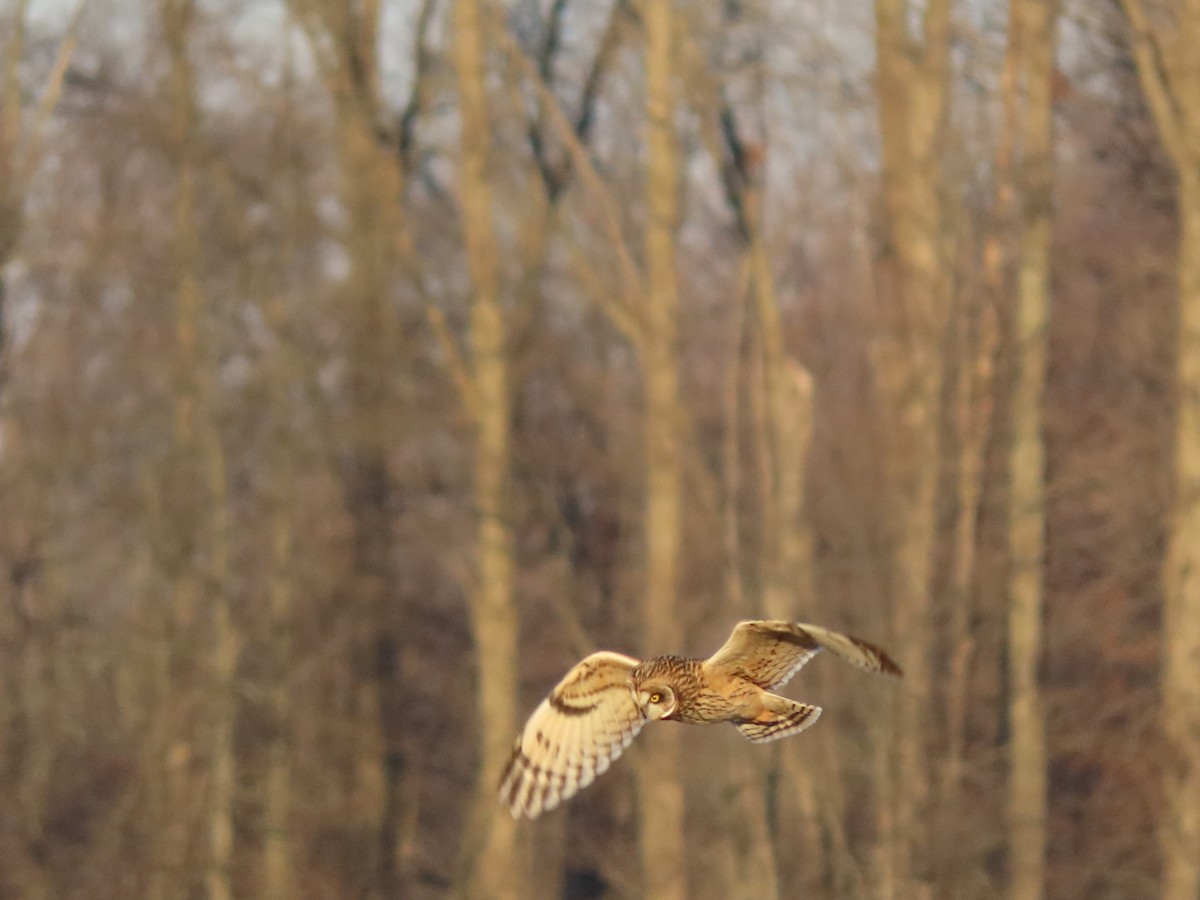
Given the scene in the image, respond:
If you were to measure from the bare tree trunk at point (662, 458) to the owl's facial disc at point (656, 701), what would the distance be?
774cm

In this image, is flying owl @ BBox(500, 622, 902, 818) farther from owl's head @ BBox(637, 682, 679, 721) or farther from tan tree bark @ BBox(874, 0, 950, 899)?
tan tree bark @ BBox(874, 0, 950, 899)

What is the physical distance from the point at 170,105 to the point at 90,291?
12.9 ft

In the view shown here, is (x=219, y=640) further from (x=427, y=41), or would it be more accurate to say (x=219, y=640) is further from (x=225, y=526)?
(x=427, y=41)

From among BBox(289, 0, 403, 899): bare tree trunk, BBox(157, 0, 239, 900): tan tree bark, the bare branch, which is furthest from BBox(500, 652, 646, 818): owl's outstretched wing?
BBox(157, 0, 239, 900): tan tree bark

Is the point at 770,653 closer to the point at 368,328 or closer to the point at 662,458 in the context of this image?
the point at 662,458

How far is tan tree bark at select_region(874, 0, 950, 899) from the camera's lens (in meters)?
12.8

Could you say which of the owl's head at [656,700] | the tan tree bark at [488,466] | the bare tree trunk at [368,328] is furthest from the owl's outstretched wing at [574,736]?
the bare tree trunk at [368,328]

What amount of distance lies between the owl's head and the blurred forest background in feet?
21.1

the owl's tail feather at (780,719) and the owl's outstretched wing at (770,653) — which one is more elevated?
the owl's outstretched wing at (770,653)

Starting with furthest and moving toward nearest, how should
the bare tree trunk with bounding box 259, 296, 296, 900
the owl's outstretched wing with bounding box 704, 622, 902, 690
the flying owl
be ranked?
the bare tree trunk with bounding box 259, 296, 296, 900, the flying owl, the owl's outstretched wing with bounding box 704, 622, 902, 690

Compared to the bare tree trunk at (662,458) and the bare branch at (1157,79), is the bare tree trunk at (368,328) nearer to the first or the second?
the bare tree trunk at (662,458)

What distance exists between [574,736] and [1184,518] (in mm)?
6466

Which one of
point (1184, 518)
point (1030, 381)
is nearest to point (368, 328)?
point (1030, 381)

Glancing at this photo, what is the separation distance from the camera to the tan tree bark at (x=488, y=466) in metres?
15.1
